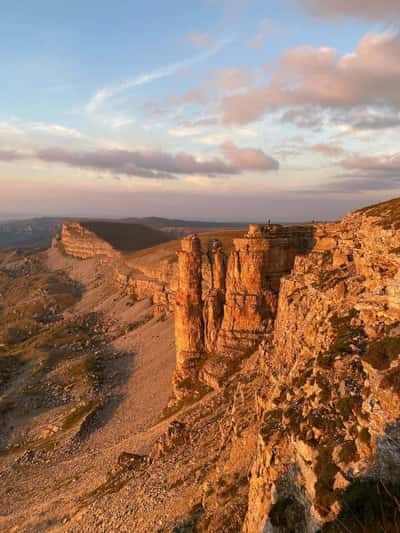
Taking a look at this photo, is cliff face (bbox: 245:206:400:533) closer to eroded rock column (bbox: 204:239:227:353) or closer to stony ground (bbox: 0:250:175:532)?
eroded rock column (bbox: 204:239:227:353)

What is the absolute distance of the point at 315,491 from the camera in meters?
13.3

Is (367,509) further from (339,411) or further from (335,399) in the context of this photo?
(335,399)

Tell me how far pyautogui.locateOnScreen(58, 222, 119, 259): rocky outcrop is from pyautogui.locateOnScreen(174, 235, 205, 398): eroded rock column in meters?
113

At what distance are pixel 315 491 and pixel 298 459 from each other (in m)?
1.65

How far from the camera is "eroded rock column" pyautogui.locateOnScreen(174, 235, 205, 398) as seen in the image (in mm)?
49906

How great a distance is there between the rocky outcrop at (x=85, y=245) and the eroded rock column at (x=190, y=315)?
113 metres

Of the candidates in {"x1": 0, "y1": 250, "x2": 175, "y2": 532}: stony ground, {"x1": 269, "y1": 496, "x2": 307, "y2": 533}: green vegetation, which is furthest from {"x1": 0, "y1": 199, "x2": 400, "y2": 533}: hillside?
{"x1": 0, "y1": 250, "x2": 175, "y2": 532}: stony ground

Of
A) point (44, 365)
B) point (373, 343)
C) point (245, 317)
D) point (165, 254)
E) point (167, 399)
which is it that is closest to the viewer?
point (373, 343)

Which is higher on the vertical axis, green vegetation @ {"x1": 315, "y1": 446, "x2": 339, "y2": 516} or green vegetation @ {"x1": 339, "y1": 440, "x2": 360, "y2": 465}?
green vegetation @ {"x1": 339, "y1": 440, "x2": 360, "y2": 465}

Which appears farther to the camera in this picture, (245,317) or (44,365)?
(44,365)

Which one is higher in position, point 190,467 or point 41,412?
point 190,467

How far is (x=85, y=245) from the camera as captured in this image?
181250 mm

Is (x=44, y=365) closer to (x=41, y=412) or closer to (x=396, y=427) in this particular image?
(x=41, y=412)

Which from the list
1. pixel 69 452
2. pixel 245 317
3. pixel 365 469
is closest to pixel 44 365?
pixel 69 452
